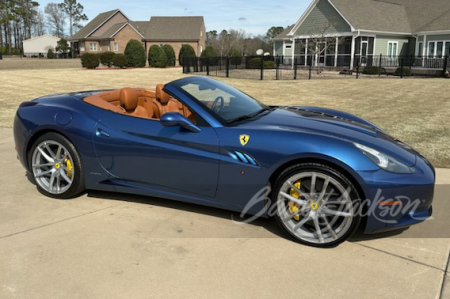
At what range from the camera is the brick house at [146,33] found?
59.1 metres

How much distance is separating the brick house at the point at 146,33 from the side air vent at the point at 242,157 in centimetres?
5724

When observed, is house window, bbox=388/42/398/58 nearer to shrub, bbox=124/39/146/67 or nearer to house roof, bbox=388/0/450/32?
house roof, bbox=388/0/450/32

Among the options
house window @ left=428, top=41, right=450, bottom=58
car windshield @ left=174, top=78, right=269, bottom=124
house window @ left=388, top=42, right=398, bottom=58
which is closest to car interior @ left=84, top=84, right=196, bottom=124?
car windshield @ left=174, top=78, right=269, bottom=124

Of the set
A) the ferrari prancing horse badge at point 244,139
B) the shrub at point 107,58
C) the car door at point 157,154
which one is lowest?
the car door at point 157,154

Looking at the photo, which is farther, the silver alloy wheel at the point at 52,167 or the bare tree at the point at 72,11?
the bare tree at the point at 72,11

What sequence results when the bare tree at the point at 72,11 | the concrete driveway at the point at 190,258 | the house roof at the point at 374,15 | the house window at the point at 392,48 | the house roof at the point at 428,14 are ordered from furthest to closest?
the bare tree at the point at 72,11, the house window at the point at 392,48, the house roof at the point at 374,15, the house roof at the point at 428,14, the concrete driveway at the point at 190,258

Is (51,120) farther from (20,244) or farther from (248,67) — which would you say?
(248,67)

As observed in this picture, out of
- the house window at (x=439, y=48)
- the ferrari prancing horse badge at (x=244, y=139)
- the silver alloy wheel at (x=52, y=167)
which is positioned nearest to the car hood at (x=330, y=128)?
the ferrari prancing horse badge at (x=244, y=139)

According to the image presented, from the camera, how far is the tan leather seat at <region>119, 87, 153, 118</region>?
15.4 feet

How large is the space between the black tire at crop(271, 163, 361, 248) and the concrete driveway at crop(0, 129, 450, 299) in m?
0.13

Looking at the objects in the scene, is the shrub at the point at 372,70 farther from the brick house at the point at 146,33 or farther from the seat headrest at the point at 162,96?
the brick house at the point at 146,33

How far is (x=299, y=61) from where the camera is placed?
120 feet

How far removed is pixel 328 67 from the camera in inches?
1273

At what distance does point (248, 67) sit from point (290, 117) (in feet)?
85.1
